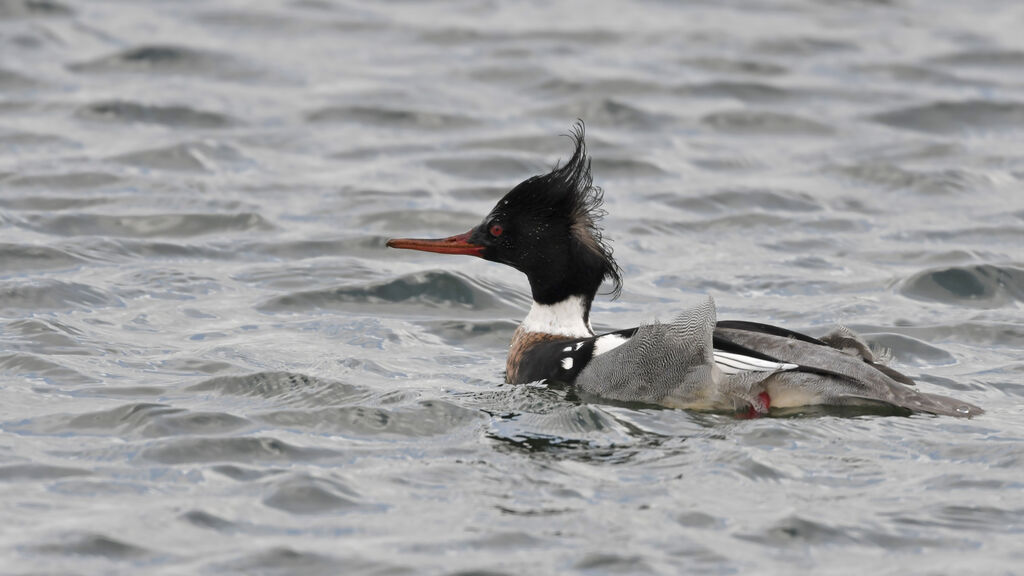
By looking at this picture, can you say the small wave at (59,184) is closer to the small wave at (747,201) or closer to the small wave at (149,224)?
the small wave at (149,224)

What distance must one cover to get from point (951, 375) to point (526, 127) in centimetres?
711

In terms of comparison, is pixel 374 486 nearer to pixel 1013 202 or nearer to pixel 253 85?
→ pixel 1013 202

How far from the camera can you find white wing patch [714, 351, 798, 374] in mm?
7996

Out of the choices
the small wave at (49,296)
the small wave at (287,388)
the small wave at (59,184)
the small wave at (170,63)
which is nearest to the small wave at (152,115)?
the small wave at (170,63)

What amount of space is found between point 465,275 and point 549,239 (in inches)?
88.3

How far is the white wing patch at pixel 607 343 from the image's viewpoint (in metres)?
8.59

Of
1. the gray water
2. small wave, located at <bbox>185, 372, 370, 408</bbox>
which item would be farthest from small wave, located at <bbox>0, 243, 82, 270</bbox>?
small wave, located at <bbox>185, 372, 370, 408</bbox>

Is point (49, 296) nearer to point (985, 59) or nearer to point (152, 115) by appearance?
point (152, 115)

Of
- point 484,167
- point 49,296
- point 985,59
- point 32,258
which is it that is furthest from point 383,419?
point 985,59

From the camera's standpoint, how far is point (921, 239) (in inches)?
498

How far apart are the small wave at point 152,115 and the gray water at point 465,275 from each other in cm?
5

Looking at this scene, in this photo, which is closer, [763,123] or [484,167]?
[484,167]

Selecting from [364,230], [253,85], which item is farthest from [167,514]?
[253,85]

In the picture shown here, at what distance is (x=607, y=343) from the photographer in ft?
28.5
